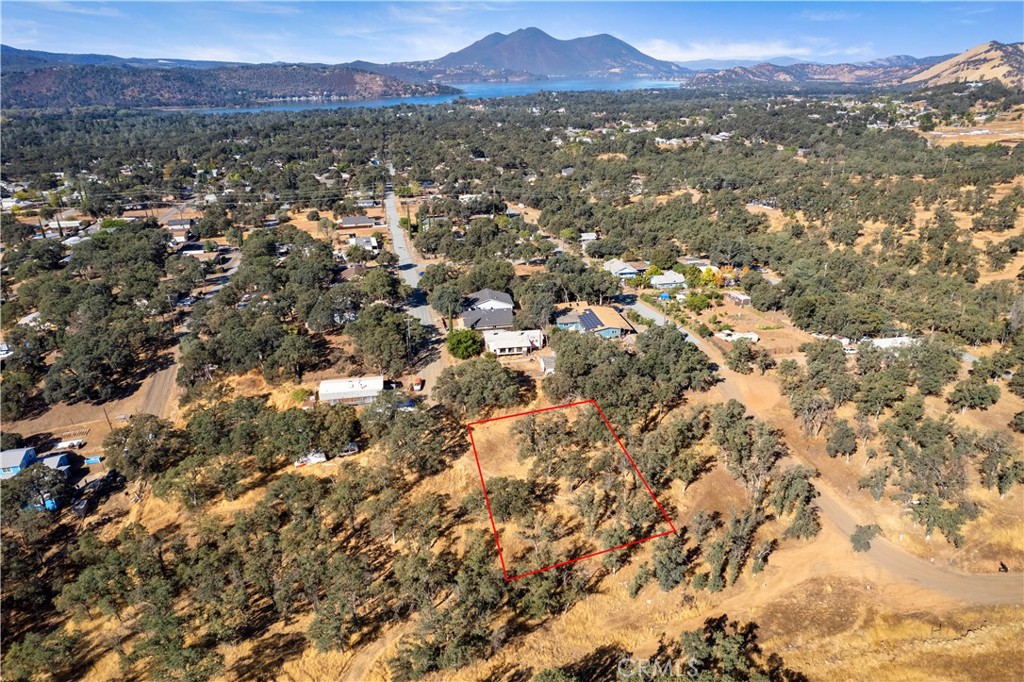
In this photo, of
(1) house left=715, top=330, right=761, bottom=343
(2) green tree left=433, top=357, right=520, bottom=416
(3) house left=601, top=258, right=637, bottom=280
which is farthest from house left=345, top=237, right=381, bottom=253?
(1) house left=715, top=330, right=761, bottom=343

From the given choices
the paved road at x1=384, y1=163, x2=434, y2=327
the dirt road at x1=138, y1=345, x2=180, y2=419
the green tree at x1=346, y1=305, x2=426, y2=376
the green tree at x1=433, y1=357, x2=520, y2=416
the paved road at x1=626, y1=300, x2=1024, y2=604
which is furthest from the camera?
the paved road at x1=384, y1=163, x2=434, y2=327

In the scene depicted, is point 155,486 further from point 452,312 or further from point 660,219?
point 660,219

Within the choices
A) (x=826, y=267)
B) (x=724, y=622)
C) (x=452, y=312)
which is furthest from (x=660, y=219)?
(x=724, y=622)

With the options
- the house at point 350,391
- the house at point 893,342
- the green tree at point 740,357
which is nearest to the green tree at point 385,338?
the house at point 350,391

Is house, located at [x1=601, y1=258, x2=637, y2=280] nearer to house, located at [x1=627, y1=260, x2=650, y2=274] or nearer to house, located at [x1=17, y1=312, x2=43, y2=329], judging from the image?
house, located at [x1=627, y1=260, x2=650, y2=274]

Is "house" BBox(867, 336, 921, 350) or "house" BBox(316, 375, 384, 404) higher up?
"house" BBox(867, 336, 921, 350)

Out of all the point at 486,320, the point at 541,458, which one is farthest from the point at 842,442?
the point at 486,320
